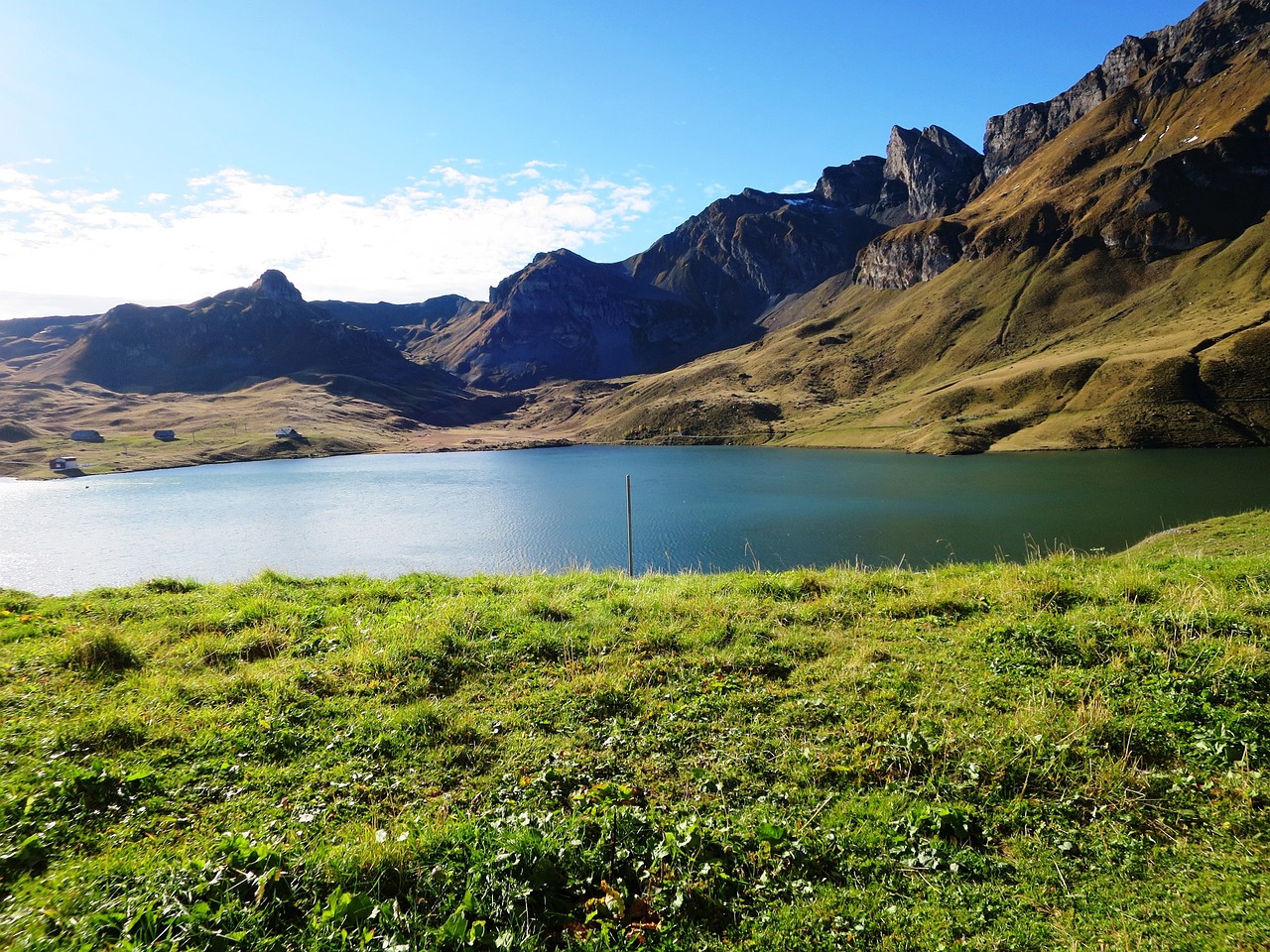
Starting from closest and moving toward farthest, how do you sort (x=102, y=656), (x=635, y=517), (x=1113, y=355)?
(x=102, y=656), (x=635, y=517), (x=1113, y=355)

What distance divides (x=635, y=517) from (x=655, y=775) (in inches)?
2242

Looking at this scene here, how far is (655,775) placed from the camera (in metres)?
7.11

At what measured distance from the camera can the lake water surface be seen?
46938mm

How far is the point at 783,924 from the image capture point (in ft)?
16.5

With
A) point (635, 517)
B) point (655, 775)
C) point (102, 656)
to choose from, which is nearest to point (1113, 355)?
point (635, 517)

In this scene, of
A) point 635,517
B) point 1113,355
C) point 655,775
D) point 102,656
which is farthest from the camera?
point 1113,355

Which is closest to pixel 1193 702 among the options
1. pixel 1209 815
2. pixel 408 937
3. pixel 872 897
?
pixel 1209 815

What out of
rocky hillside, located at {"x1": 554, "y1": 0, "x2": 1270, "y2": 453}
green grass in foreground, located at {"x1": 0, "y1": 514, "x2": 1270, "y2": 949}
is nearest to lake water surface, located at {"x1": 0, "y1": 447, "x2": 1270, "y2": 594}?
green grass in foreground, located at {"x1": 0, "y1": 514, "x2": 1270, "y2": 949}

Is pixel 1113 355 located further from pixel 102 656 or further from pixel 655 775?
pixel 102 656

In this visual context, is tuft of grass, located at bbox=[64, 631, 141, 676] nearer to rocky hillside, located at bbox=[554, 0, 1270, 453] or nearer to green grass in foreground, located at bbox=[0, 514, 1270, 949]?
green grass in foreground, located at bbox=[0, 514, 1270, 949]

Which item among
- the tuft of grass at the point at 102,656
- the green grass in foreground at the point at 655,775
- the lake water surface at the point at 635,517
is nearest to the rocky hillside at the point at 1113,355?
the lake water surface at the point at 635,517

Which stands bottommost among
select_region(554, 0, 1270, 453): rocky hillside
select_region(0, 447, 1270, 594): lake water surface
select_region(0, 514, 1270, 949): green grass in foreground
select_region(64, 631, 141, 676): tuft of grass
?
select_region(0, 447, 1270, 594): lake water surface

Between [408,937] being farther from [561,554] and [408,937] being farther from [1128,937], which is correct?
[561,554]

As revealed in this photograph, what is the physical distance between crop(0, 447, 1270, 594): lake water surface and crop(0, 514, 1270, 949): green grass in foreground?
12.4m
